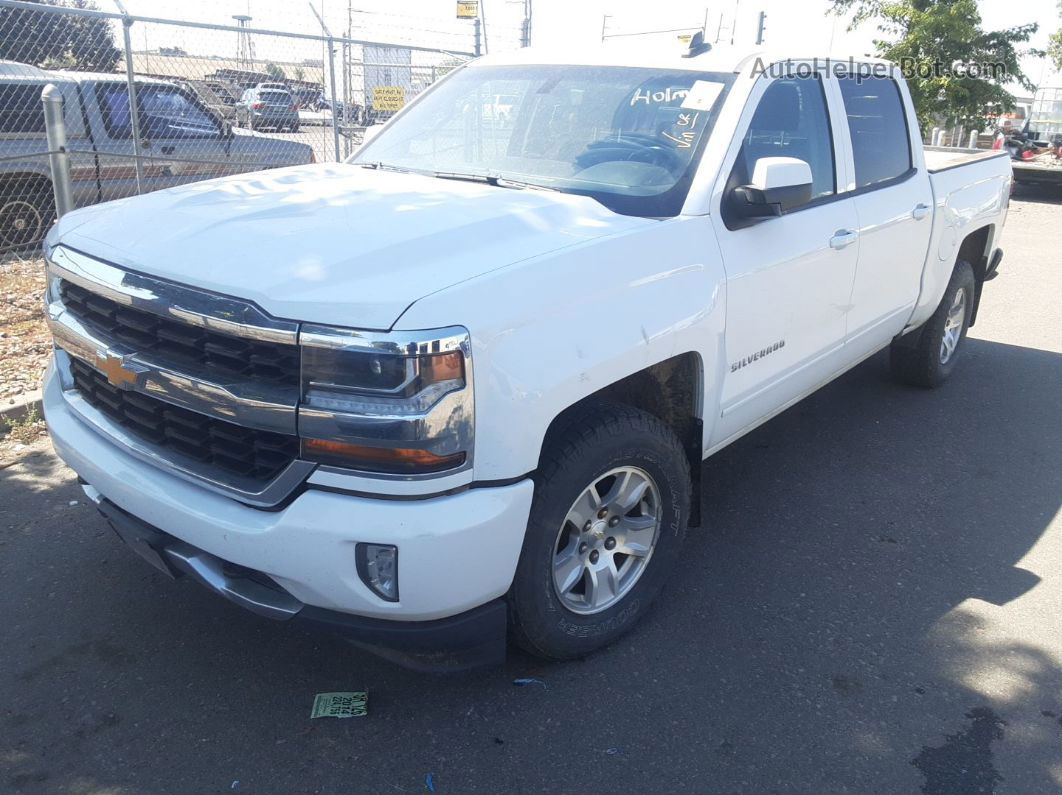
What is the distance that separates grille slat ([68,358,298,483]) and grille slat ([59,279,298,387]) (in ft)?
0.47

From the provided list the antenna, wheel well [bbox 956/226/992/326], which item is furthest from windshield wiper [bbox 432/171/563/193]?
the antenna

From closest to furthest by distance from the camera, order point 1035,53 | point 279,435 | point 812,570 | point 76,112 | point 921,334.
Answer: point 279,435
point 812,570
point 921,334
point 76,112
point 1035,53

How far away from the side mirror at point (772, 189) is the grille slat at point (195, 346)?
1.78 metres

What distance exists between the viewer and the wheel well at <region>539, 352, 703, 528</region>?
319 centimetres

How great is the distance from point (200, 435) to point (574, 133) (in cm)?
197

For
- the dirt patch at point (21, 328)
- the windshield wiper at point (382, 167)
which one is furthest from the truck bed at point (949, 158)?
the dirt patch at point (21, 328)

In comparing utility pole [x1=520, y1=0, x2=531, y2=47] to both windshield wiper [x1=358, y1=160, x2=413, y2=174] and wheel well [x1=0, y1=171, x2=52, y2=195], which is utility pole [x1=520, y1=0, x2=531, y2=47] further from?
windshield wiper [x1=358, y1=160, x2=413, y2=174]

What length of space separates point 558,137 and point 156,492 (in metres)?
2.11

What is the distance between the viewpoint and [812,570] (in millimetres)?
3758

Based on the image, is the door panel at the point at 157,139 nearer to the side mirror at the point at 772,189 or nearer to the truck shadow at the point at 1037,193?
the side mirror at the point at 772,189

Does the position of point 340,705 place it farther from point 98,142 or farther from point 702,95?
point 98,142

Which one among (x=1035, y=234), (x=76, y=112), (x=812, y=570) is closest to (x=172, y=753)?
(x=812, y=570)

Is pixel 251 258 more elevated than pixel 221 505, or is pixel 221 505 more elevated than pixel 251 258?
pixel 251 258

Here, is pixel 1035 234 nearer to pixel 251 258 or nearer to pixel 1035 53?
pixel 1035 53
